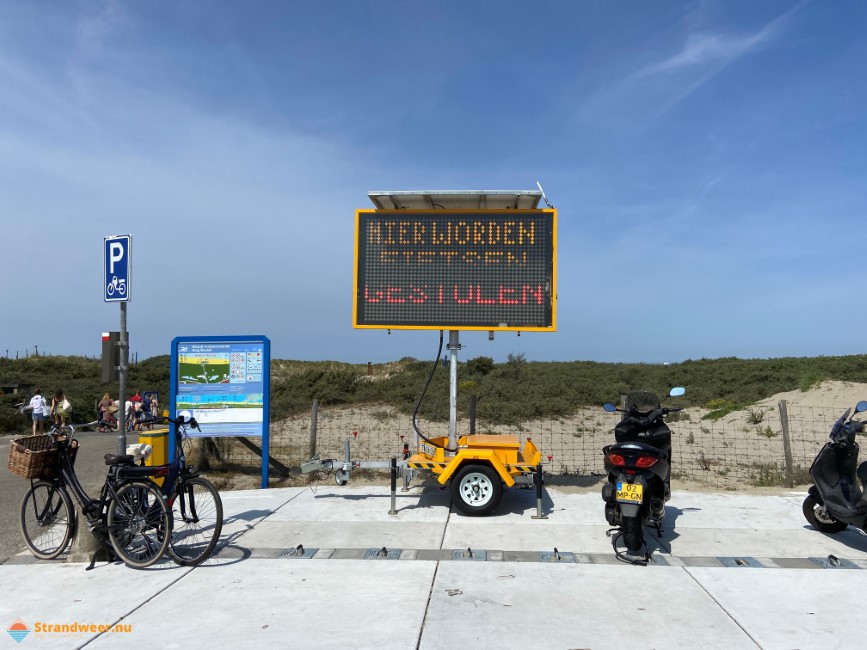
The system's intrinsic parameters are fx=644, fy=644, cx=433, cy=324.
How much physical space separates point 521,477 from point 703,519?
2.13 meters

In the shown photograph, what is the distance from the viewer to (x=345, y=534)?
6.71 metres

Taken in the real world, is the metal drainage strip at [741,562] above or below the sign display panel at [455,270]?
below

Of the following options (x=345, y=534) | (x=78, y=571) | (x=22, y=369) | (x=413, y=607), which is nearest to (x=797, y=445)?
(x=345, y=534)

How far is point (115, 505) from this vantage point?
5.67 m

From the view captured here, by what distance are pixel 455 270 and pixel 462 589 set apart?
436cm

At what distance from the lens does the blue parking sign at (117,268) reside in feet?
21.5

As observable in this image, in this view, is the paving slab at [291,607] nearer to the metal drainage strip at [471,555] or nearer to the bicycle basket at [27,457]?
the metal drainage strip at [471,555]

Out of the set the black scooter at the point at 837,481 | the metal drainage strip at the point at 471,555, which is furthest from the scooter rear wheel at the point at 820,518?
the metal drainage strip at the point at 471,555

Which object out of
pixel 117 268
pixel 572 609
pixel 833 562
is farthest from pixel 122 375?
pixel 833 562

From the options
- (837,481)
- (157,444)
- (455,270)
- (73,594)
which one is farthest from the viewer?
(157,444)

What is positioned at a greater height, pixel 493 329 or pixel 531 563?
pixel 493 329

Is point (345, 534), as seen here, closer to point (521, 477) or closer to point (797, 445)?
point (521, 477)

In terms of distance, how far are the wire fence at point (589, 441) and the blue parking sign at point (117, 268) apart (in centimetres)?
405

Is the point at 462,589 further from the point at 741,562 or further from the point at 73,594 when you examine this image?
the point at 73,594
